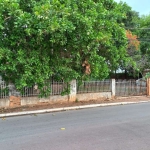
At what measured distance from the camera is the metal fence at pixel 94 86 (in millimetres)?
12945

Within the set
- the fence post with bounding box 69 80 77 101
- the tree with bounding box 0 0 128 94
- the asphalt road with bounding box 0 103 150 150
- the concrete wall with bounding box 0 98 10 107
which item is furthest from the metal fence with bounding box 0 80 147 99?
the asphalt road with bounding box 0 103 150 150

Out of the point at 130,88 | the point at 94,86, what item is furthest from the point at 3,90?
the point at 130,88

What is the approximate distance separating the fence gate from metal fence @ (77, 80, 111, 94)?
114 centimetres

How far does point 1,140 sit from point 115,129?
3.53 meters

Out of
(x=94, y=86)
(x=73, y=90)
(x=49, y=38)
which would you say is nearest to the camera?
(x=49, y=38)

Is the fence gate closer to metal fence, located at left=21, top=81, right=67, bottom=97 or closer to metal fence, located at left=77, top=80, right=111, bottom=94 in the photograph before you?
metal fence, located at left=77, top=80, right=111, bottom=94

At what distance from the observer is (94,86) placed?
44.3 ft

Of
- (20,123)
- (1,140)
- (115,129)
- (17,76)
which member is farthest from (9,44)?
(115,129)

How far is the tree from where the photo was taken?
26.7 feet

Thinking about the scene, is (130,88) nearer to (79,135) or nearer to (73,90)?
(73,90)

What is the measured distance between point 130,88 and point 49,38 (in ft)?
29.3

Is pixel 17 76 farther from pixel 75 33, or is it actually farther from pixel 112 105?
pixel 112 105

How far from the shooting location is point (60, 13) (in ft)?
27.5

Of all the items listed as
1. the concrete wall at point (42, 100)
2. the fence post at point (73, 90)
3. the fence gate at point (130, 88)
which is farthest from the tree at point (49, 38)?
the fence gate at point (130, 88)
